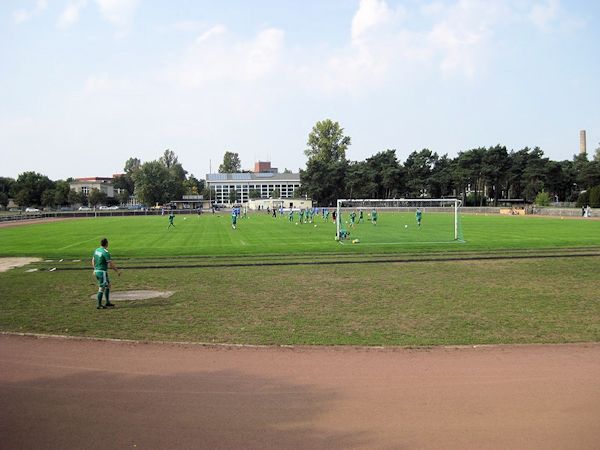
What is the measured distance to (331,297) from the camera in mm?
15180

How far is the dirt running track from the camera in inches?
249

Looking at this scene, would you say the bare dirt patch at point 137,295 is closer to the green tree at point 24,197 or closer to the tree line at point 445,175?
the tree line at point 445,175

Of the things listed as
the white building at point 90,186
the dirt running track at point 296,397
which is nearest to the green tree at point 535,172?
the dirt running track at point 296,397

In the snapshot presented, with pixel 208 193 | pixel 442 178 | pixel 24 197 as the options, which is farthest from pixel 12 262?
pixel 208 193

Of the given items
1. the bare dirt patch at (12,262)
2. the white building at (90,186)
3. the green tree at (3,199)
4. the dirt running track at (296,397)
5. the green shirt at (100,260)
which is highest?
the white building at (90,186)

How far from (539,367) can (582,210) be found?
65.2 metres

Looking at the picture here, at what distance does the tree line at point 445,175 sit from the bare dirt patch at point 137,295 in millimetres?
72767

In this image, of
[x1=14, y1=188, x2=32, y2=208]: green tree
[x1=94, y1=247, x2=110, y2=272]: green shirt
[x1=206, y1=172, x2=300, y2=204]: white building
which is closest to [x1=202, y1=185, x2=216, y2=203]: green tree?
[x1=206, y1=172, x2=300, y2=204]: white building

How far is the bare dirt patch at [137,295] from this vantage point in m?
15.5

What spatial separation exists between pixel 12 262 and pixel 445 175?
93398mm

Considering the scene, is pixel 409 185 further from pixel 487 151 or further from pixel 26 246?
pixel 26 246

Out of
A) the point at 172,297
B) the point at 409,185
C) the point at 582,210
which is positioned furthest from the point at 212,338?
the point at 409,185

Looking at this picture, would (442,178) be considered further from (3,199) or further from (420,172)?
(3,199)

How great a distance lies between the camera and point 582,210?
6556 centimetres
